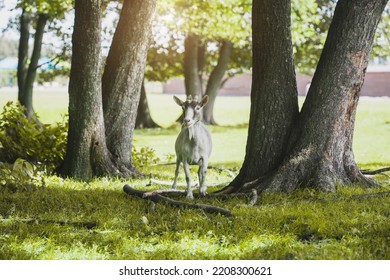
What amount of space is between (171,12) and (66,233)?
19.4m

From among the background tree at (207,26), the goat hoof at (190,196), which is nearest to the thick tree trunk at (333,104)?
the goat hoof at (190,196)

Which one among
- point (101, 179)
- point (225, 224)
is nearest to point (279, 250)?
point (225, 224)

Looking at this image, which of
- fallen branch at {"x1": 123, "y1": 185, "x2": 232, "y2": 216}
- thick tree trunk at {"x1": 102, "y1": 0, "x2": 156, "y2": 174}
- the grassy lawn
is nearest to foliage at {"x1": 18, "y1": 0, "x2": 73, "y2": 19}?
thick tree trunk at {"x1": 102, "y1": 0, "x2": 156, "y2": 174}

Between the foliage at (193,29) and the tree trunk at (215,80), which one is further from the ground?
the foliage at (193,29)

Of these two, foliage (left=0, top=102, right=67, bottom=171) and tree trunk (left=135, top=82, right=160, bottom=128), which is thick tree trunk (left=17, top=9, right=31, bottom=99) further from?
foliage (left=0, top=102, right=67, bottom=171)

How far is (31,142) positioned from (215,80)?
19.7 meters

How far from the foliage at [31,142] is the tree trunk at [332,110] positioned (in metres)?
3.94

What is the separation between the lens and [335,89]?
8.46 meters

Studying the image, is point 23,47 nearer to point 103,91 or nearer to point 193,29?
point 193,29

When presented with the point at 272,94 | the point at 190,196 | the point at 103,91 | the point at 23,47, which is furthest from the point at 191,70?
the point at 190,196

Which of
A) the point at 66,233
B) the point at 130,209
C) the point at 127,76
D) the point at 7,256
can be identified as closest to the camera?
the point at 7,256

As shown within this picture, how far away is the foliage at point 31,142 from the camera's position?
1112 centimetres

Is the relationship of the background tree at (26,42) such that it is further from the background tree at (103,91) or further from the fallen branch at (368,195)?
the fallen branch at (368,195)

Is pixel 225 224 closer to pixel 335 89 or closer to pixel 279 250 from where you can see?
pixel 279 250
